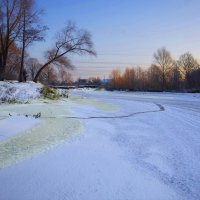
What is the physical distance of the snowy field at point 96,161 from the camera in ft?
14.7

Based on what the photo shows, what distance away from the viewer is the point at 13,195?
4.38 metres

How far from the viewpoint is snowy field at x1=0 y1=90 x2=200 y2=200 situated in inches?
177

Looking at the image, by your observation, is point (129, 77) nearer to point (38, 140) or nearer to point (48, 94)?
point (48, 94)

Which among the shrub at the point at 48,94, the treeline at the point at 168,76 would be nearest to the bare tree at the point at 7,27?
the shrub at the point at 48,94

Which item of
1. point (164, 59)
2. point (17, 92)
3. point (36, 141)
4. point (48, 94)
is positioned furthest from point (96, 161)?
point (164, 59)

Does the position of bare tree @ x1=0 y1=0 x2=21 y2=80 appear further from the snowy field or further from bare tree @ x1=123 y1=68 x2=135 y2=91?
bare tree @ x1=123 y1=68 x2=135 y2=91

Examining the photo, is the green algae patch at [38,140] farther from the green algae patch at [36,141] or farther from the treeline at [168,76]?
the treeline at [168,76]

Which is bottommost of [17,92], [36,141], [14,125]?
[36,141]

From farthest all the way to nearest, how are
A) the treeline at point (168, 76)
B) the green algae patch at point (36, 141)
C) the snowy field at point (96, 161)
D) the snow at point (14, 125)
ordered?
the treeline at point (168, 76) → the snow at point (14, 125) → the green algae patch at point (36, 141) → the snowy field at point (96, 161)

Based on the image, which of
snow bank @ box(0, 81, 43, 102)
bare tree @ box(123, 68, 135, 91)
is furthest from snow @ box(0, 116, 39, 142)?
bare tree @ box(123, 68, 135, 91)

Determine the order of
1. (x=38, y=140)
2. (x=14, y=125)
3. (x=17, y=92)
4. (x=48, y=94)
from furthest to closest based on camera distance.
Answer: (x=48, y=94) → (x=17, y=92) → (x=14, y=125) → (x=38, y=140)

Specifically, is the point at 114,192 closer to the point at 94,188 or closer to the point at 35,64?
the point at 94,188

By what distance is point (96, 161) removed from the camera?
5.95 metres

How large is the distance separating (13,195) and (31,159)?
1575 mm
